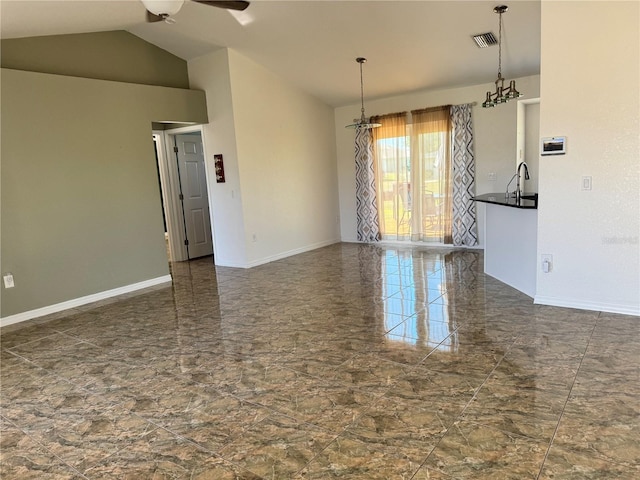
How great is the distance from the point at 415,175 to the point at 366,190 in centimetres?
96

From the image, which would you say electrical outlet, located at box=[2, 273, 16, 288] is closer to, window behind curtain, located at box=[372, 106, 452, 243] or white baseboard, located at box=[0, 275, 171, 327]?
white baseboard, located at box=[0, 275, 171, 327]

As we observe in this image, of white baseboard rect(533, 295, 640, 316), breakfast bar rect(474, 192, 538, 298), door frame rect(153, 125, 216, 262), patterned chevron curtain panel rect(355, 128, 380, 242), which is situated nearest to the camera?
white baseboard rect(533, 295, 640, 316)

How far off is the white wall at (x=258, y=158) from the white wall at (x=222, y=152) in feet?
0.04

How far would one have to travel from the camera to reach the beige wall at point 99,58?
4391 mm

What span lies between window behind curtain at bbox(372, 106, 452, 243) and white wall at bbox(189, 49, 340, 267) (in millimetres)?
1217

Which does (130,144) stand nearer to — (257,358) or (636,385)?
(257,358)

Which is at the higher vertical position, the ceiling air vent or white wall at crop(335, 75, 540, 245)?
the ceiling air vent

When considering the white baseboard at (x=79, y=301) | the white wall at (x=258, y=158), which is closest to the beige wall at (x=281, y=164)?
A: the white wall at (x=258, y=158)

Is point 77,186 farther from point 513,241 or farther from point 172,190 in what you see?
point 513,241

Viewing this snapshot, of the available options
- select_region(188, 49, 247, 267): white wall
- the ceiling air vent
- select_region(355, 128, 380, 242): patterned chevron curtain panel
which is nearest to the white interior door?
select_region(188, 49, 247, 267): white wall

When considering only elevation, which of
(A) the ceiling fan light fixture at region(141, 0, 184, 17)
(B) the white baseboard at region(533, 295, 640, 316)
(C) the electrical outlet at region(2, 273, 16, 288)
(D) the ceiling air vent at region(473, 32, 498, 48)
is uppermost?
(D) the ceiling air vent at region(473, 32, 498, 48)

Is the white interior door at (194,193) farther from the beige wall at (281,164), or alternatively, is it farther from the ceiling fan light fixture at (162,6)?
the ceiling fan light fixture at (162,6)

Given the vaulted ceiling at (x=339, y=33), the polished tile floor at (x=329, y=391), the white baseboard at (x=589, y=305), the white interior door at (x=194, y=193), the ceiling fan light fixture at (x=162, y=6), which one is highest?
the vaulted ceiling at (x=339, y=33)

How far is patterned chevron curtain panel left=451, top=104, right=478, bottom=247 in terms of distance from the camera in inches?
254
